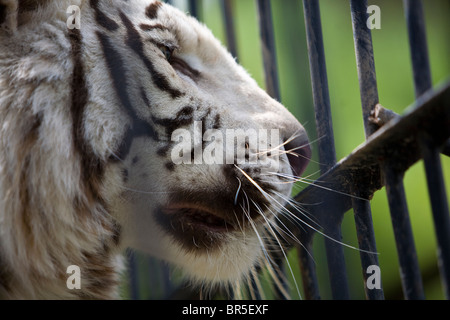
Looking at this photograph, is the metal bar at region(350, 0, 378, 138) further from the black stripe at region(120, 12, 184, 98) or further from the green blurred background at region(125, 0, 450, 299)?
the green blurred background at region(125, 0, 450, 299)

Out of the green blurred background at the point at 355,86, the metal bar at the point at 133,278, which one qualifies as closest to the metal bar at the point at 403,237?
the green blurred background at the point at 355,86

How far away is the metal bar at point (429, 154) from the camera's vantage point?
0.57m

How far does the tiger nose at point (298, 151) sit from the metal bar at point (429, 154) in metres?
0.40

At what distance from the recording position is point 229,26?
1633 mm

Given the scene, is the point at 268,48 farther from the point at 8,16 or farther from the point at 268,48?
the point at 8,16

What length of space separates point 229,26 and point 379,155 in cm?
108

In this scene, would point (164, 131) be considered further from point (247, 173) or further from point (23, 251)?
point (23, 251)

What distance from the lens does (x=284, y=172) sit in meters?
0.96

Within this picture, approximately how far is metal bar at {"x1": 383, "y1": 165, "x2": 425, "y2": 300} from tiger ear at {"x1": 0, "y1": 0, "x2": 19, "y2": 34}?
73cm

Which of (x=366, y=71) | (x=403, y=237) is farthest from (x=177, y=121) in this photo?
(x=403, y=237)
